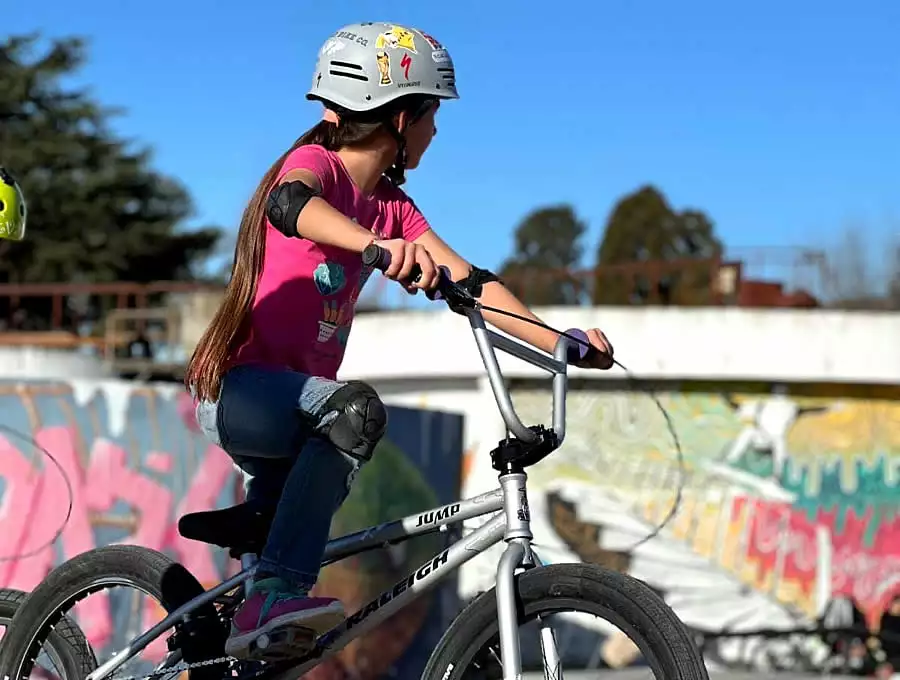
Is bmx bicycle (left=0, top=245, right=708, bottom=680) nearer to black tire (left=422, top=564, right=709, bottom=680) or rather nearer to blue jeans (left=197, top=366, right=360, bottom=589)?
black tire (left=422, top=564, right=709, bottom=680)

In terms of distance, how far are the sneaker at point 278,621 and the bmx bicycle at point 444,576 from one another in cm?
3

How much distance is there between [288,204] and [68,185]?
34.7m

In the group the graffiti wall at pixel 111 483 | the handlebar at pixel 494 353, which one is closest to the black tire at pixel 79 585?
the handlebar at pixel 494 353

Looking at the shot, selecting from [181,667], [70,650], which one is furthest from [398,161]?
[70,650]

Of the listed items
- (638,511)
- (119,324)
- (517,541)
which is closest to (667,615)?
(517,541)

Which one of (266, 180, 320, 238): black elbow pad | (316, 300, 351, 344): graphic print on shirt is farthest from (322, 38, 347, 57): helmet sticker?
(316, 300, 351, 344): graphic print on shirt

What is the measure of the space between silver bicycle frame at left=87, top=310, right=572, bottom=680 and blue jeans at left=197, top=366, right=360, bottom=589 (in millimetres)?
183

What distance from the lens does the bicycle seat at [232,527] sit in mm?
3240

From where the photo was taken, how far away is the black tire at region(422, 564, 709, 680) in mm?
2590

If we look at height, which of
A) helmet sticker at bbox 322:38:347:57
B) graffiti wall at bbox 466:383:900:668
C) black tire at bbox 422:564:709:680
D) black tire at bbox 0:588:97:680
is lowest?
graffiti wall at bbox 466:383:900:668

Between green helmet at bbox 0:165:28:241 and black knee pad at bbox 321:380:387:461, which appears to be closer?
black knee pad at bbox 321:380:387:461

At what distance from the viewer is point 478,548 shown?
302 centimetres

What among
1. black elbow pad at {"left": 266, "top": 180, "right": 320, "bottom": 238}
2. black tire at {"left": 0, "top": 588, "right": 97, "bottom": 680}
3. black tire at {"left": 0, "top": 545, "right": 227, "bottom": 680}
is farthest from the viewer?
black tire at {"left": 0, "top": 588, "right": 97, "bottom": 680}

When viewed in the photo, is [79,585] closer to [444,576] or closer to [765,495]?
[444,576]
